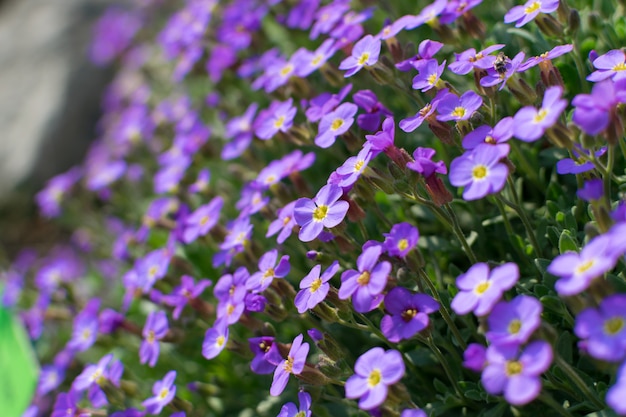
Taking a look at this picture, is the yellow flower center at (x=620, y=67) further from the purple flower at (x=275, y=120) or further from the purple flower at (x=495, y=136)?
the purple flower at (x=275, y=120)

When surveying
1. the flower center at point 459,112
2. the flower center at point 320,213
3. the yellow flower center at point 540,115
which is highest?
the yellow flower center at point 540,115

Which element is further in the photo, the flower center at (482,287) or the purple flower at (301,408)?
the purple flower at (301,408)

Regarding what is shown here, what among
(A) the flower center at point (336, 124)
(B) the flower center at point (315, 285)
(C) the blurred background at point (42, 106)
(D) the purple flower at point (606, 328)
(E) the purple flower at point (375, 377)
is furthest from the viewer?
(C) the blurred background at point (42, 106)

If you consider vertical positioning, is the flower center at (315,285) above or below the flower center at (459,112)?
below

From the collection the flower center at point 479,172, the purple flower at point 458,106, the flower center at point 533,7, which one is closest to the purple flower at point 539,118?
the flower center at point 479,172

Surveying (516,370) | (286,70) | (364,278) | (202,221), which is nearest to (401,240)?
(364,278)

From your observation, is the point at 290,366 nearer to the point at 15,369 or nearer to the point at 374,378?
the point at 374,378
